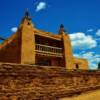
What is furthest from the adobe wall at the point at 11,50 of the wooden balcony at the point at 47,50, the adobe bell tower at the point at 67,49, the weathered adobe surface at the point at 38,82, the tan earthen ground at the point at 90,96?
the weathered adobe surface at the point at 38,82

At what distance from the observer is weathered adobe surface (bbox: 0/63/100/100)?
20.2 ft

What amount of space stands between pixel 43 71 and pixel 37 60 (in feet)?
46.8

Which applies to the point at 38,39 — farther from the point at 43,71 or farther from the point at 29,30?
the point at 43,71

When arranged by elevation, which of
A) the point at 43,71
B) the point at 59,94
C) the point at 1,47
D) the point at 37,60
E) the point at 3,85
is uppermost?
the point at 1,47

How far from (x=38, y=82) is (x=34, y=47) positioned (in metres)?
11.8

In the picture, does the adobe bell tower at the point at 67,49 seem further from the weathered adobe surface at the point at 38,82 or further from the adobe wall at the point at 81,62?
the weathered adobe surface at the point at 38,82

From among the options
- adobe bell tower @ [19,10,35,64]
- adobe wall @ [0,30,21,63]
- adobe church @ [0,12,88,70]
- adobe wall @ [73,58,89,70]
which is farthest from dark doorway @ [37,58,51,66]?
adobe wall @ [73,58,89,70]

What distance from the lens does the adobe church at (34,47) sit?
1830 centimetres

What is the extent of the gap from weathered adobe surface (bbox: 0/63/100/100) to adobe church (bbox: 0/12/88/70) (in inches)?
357

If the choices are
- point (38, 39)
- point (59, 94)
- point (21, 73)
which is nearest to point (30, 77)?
point (21, 73)

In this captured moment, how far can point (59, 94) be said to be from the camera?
26.2ft

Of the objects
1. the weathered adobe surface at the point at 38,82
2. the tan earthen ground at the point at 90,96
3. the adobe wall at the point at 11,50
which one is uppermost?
Answer: the adobe wall at the point at 11,50

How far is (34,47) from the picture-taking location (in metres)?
18.9

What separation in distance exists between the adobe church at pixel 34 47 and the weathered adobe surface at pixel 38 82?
9071mm
